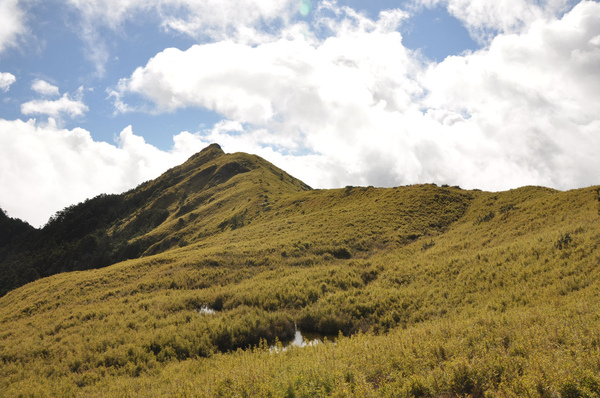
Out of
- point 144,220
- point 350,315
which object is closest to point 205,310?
point 350,315

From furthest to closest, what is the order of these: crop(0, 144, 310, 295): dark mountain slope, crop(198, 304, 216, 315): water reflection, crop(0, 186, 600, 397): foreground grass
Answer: crop(0, 144, 310, 295): dark mountain slope → crop(198, 304, 216, 315): water reflection → crop(0, 186, 600, 397): foreground grass

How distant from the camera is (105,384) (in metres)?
11.2

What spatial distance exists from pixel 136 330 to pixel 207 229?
44663 mm

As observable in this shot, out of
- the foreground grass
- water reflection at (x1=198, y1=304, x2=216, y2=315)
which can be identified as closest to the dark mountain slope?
the foreground grass

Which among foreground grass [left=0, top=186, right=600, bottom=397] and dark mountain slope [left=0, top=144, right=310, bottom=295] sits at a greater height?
dark mountain slope [left=0, top=144, right=310, bottom=295]

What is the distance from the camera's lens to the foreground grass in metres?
7.00

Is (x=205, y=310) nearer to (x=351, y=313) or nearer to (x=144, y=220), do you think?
(x=351, y=313)

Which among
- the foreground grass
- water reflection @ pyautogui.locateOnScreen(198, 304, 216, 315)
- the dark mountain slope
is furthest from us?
the dark mountain slope

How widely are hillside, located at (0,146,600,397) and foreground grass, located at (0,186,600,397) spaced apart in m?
0.08

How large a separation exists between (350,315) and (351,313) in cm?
26

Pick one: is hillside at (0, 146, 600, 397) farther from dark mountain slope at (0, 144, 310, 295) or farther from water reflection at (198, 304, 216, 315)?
dark mountain slope at (0, 144, 310, 295)

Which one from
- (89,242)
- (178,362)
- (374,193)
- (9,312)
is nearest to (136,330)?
(178,362)

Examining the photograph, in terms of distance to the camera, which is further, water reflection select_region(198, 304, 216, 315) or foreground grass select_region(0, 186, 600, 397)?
water reflection select_region(198, 304, 216, 315)

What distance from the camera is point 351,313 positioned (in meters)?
16.8
